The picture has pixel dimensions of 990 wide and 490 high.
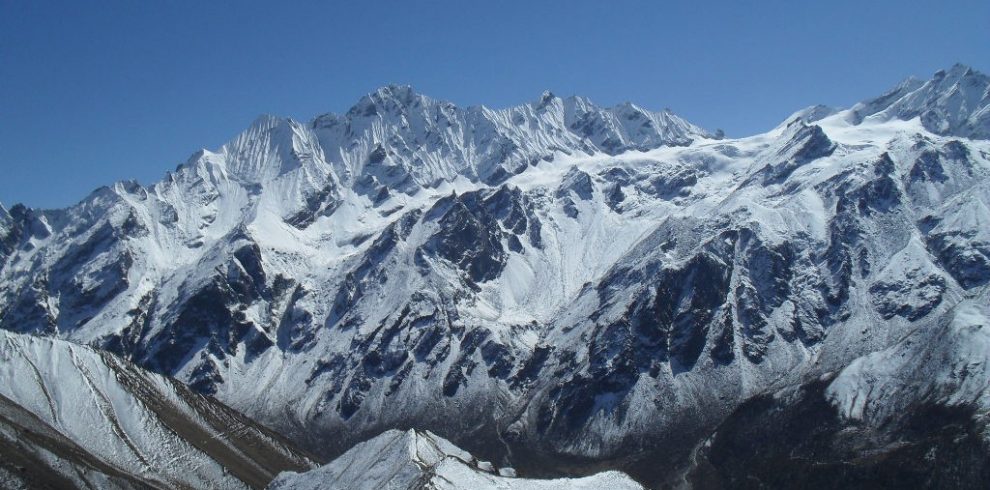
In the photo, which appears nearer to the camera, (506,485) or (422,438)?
(506,485)

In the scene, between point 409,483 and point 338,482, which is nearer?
point 409,483

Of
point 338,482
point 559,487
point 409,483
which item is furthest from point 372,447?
point 559,487

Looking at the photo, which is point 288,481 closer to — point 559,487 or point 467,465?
point 467,465

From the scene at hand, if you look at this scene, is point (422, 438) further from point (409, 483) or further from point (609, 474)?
point (609, 474)

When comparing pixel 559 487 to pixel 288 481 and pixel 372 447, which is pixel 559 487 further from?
pixel 288 481

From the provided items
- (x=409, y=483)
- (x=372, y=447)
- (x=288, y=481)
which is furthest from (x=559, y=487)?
(x=288, y=481)
